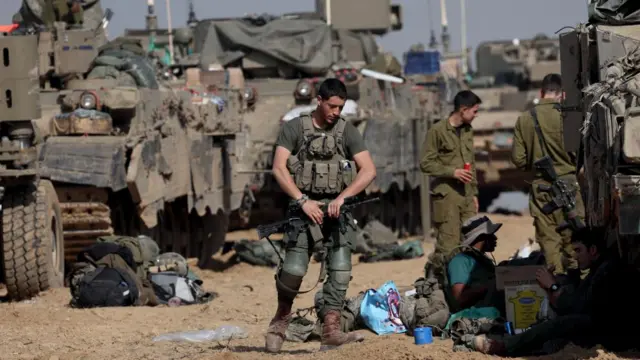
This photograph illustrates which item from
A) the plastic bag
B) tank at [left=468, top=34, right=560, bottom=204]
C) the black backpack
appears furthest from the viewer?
tank at [left=468, top=34, right=560, bottom=204]

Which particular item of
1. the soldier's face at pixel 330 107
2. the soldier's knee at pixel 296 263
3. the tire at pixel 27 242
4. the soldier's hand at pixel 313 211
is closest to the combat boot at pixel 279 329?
the soldier's knee at pixel 296 263

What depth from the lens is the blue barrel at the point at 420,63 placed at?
28.6 meters

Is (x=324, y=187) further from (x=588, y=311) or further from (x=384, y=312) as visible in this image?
(x=588, y=311)

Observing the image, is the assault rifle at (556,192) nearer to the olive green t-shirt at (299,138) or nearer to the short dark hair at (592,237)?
the short dark hair at (592,237)

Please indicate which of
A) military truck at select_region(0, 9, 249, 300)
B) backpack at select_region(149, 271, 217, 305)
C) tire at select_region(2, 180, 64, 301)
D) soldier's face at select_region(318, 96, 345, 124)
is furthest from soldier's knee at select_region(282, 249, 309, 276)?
tire at select_region(2, 180, 64, 301)

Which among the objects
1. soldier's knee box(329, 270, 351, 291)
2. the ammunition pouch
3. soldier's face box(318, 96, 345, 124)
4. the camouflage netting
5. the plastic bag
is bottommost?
the plastic bag

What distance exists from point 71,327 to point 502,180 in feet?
53.5

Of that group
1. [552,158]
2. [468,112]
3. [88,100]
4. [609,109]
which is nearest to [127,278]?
[468,112]

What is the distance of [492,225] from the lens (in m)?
9.05

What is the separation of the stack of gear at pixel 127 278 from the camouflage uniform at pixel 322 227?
323 centimetres

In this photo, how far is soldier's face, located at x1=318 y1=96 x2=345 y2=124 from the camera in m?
8.03

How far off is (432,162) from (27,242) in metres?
3.35

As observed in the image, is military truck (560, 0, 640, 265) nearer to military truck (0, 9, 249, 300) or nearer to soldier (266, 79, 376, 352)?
soldier (266, 79, 376, 352)

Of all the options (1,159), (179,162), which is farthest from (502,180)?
(1,159)
